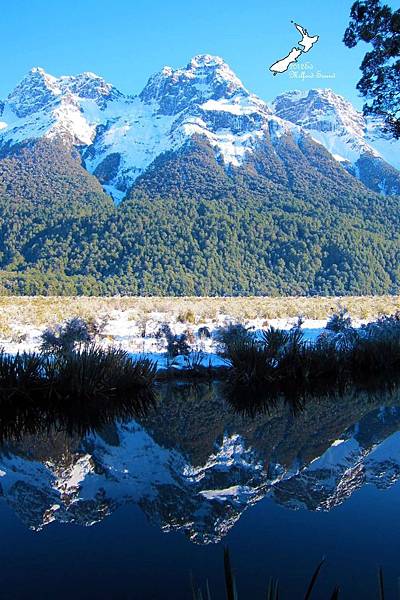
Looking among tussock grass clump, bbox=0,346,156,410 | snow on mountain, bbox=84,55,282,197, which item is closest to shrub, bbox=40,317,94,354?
tussock grass clump, bbox=0,346,156,410

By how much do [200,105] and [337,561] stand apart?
162042 mm

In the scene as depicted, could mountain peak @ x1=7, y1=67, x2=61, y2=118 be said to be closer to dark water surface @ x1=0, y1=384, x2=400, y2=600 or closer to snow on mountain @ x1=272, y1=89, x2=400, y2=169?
snow on mountain @ x1=272, y1=89, x2=400, y2=169

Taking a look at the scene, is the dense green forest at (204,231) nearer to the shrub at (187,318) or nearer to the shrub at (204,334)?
the shrub at (187,318)

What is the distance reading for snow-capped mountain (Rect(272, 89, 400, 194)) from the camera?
12256 cm

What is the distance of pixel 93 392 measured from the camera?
793 centimetres

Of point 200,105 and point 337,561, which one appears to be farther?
point 200,105

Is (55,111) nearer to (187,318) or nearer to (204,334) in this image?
(187,318)

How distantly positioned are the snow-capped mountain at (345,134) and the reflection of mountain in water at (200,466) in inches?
4495

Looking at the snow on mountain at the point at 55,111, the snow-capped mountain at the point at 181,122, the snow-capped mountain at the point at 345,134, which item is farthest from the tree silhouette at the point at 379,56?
the snow on mountain at the point at 55,111

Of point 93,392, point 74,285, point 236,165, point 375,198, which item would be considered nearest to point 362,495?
point 93,392

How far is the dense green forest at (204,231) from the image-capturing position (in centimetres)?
7631

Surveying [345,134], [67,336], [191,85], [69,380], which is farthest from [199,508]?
[191,85]

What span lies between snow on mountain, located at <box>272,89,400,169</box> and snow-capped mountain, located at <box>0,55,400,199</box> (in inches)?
10.5

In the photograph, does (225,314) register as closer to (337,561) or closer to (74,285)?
(337,561)
